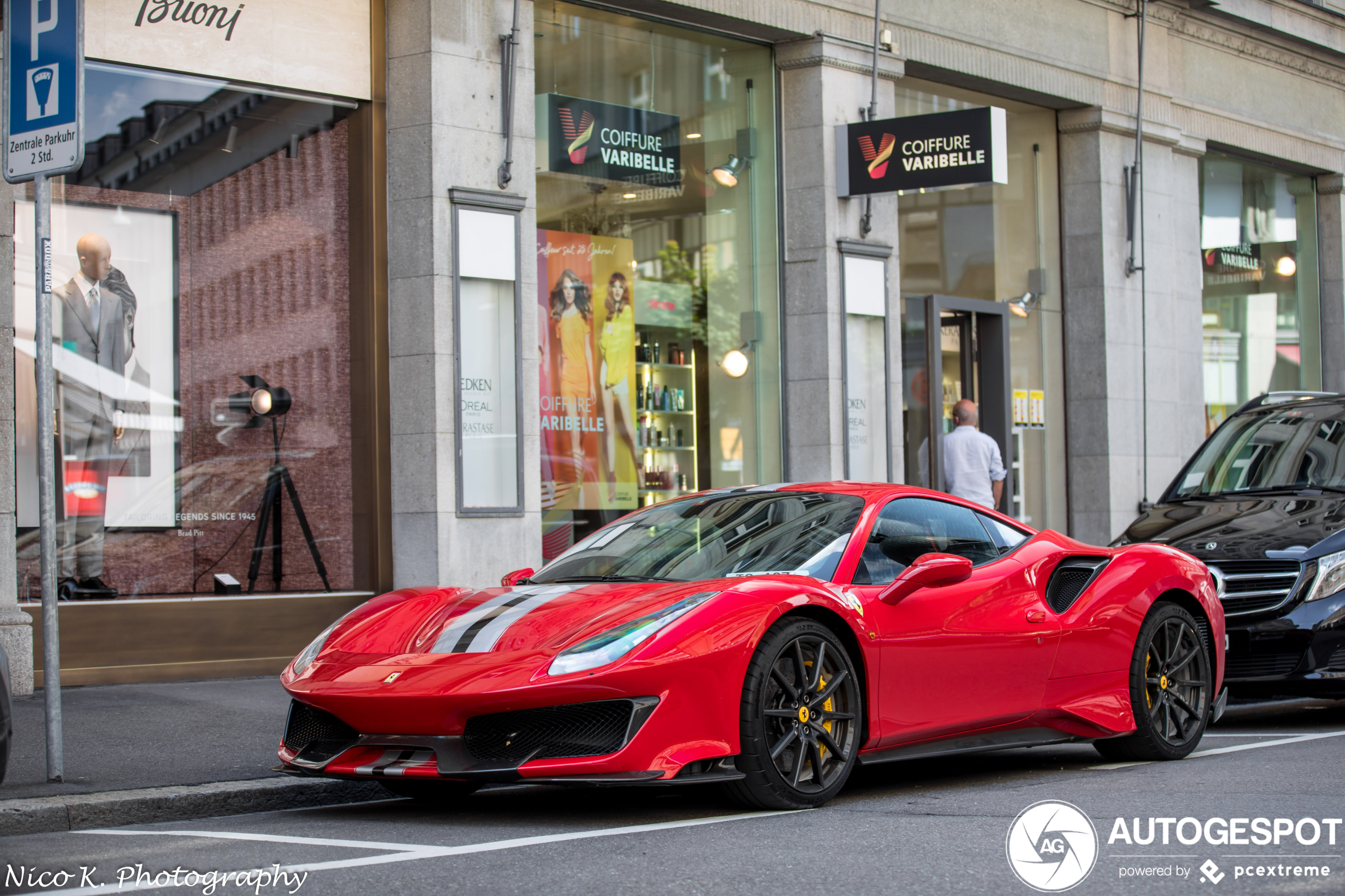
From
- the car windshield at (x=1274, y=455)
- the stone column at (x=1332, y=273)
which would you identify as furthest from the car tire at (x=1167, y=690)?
the stone column at (x=1332, y=273)

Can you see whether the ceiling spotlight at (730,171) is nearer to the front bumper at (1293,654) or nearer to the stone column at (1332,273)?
the front bumper at (1293,654)

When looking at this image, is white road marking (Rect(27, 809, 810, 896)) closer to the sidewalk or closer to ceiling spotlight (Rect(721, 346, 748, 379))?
the sidewalk

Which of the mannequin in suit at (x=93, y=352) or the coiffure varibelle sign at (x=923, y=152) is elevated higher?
the coiffure varibelle sign at (x=923, y=152)

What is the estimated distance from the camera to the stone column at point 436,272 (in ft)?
37.8

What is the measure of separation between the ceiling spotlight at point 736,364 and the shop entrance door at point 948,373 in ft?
6.99

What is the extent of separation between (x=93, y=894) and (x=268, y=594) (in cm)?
708

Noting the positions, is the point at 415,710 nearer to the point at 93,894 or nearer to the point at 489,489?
the point at 93,894

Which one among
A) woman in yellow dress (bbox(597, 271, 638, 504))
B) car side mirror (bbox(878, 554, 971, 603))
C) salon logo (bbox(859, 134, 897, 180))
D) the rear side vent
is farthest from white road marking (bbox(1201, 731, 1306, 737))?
salon logo (bbox(859, 134, 897, 180))

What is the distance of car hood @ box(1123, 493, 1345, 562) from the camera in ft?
28.1

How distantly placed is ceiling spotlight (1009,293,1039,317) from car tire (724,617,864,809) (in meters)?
12.6

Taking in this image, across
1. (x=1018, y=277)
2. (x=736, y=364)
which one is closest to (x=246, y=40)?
(x=736, y=364)

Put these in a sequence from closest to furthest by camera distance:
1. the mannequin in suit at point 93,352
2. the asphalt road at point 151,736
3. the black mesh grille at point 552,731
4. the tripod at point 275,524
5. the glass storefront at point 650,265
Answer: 1. the black mesh grille at point 552,731
2. the asphalt road at point 151,736
3. the mannequin in suit at point 93,352
4. the tripod at point 275,524
5. the glass storefront at point 650,265

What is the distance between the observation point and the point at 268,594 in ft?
37.3

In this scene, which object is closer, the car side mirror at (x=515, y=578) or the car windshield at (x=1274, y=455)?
the car side mirror at (x=515, y=578)
